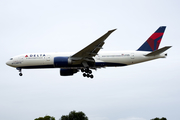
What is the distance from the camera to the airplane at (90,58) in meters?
33.7

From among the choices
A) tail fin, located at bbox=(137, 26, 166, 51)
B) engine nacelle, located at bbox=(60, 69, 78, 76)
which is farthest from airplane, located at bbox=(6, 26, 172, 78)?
engine nacelle, located at bbox=(60, 69, 78, 76)

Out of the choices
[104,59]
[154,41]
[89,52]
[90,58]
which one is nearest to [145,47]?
[154,41]

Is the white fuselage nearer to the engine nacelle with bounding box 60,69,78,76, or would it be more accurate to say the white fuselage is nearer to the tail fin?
the tail fin

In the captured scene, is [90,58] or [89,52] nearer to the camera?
[89,52]

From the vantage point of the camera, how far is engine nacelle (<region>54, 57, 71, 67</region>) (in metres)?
33.5

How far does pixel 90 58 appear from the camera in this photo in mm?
34406

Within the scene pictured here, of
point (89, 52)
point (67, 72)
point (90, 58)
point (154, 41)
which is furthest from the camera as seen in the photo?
point (67, 72)

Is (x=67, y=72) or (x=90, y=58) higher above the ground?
(x=90, y=58)

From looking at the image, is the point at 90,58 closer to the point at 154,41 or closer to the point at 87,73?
the point at 87,73

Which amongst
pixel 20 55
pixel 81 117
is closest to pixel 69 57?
pixel 20 55

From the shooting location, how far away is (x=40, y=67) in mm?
35781

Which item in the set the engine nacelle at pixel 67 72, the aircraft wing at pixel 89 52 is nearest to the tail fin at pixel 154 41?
the aircraft wing at pixel 89 52

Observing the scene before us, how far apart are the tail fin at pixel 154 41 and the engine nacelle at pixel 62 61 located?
8.74 metres

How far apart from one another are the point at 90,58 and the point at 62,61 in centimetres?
314
